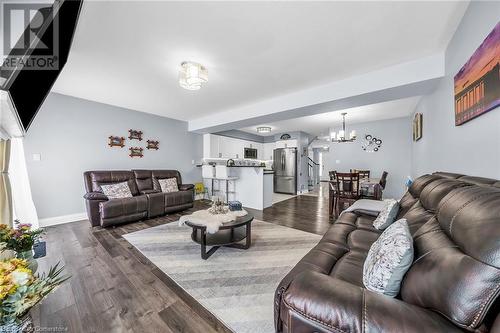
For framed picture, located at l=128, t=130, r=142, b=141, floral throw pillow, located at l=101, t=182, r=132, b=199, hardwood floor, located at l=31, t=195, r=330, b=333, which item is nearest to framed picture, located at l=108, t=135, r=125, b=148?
framed picture, located at l=128, t=130, r=142, b=141

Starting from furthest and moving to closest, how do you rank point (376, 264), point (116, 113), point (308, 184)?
point (308, 184) < point (116, 113) < point (376, 264)

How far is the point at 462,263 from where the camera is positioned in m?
0.64

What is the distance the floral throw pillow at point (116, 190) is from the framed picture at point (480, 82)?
482 cm

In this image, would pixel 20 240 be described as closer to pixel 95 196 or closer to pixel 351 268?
pixel 95 196

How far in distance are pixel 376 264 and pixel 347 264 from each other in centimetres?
36

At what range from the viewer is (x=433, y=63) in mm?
2219

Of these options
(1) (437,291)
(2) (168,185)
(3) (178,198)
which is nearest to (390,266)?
(1) (437,291)

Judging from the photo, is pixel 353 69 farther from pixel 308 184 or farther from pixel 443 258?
pixel 308 184

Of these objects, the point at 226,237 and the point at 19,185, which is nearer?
the point at 226,237

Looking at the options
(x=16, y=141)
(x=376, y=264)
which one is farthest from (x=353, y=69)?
(x=16, y=141)

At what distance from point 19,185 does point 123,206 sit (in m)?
1.34

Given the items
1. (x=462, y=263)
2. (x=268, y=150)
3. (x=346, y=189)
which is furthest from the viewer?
(x=268, y=150)

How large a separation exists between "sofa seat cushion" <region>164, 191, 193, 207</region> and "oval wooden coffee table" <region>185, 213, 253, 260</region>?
1821 mm

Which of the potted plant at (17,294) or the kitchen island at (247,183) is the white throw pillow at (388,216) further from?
the kitchen island at (247,183)
